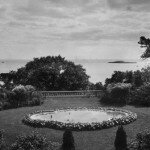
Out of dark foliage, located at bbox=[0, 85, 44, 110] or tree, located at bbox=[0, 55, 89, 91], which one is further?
tree, located at bbox=[0, 55, 89, 91]

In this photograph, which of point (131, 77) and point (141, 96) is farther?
point (131, 77)

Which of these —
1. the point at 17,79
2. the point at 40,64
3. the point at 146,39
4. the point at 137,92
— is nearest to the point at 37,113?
the point at 137,92

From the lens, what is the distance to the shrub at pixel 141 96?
4003cm

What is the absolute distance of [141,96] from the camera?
40.6 meters

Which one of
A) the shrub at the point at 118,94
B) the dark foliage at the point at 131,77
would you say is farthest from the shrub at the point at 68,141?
the dark foliage at the point at 131,77

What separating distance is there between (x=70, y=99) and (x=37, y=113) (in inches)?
382

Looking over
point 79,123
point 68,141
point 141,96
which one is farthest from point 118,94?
point 68,141

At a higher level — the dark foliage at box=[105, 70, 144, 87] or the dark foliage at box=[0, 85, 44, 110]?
the dark foliage at box=[105, 70, 144, 87]

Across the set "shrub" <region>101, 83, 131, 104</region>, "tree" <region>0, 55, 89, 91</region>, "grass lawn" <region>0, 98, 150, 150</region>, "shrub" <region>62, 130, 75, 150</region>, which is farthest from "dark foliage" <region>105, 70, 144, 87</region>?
"shrub" <region>62, 130, 75, 150</region>

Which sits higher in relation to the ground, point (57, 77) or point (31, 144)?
point (57, 77)

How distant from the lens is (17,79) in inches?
2867

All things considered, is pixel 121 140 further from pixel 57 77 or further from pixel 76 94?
pixel 57 77

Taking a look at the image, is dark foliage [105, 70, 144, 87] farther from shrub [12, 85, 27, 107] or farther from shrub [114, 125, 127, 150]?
shrub [114, 125, 127, 150]

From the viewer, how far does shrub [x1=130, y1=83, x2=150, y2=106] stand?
131 ft
